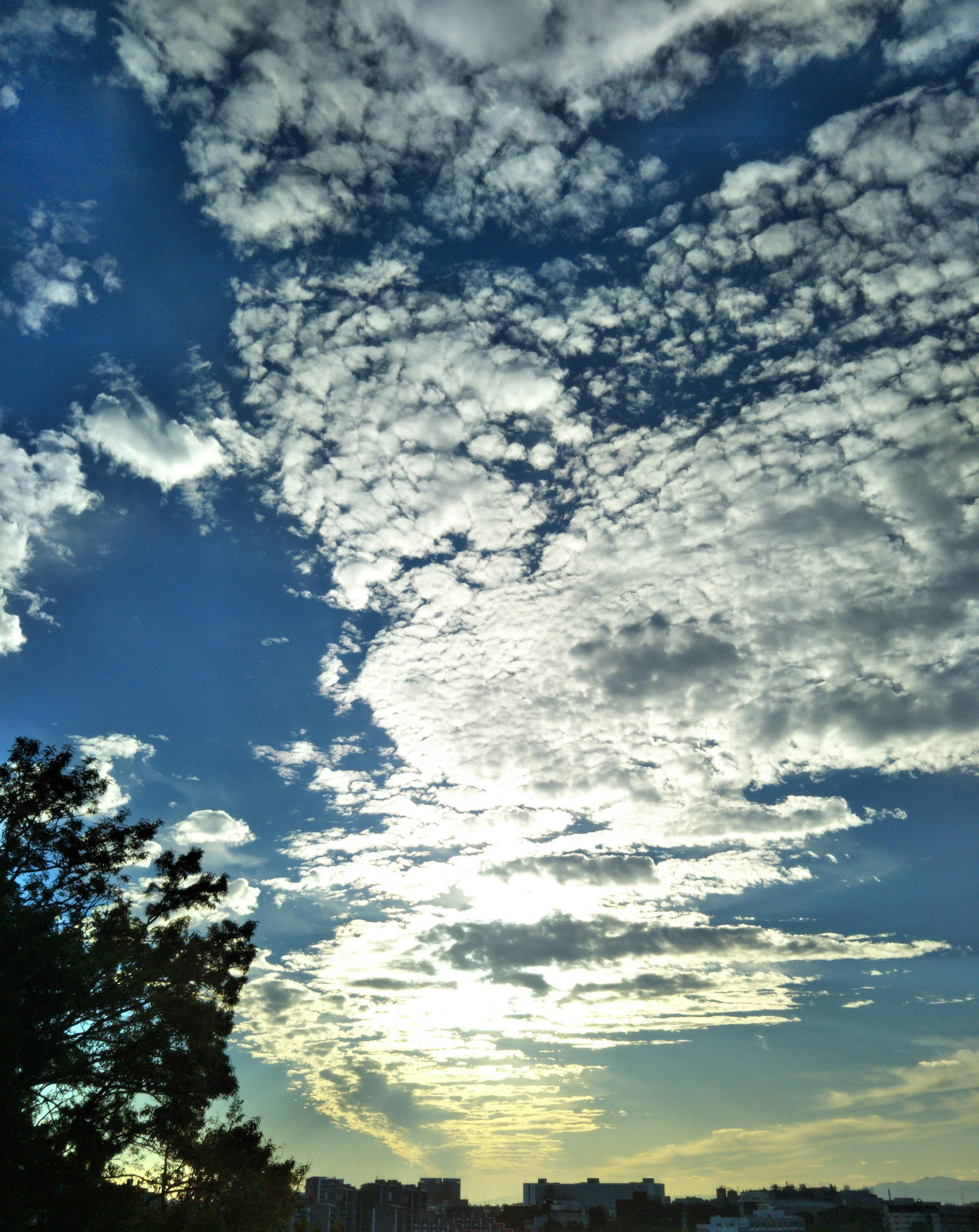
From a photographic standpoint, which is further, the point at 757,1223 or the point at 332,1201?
the point at 332,1201

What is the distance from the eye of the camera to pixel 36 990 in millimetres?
20500

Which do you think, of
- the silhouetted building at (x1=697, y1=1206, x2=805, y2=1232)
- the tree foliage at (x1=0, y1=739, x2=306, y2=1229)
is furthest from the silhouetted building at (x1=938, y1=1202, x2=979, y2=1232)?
the tree foliage at (x1=0, y1=739, x2=306, y2=1229)

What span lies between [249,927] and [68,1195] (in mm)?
14410

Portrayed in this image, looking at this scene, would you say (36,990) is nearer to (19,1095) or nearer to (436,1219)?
(19,1095)

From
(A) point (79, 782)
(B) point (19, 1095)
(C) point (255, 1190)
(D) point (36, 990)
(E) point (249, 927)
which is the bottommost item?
(C) point (255, 1190)

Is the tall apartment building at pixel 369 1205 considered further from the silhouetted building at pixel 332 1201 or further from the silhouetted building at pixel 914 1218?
the silhouetted building at pixel 914 1218

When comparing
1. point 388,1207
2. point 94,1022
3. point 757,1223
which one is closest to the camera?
point 94,1022

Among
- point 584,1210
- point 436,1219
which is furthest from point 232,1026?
point 584,1210

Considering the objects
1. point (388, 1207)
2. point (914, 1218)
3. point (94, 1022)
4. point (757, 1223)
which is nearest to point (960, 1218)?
point (914, 1218)

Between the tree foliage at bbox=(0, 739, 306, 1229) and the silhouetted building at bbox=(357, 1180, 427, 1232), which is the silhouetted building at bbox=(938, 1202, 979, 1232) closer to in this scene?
the silhouetted building at bbox=(357, 1180, 427, 1232)

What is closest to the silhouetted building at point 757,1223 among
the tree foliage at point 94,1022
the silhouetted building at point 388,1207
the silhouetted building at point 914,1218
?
the silhouetted building at point 914,1218

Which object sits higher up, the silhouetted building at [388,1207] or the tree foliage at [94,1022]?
the tree foliage at [94,1022]

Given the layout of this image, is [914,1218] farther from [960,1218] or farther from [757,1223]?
[757,1223]

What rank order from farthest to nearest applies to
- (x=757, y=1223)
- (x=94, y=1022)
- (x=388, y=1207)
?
(x=388, y=1207)
(x=757, y=1223)
(x=94, y=1022)
